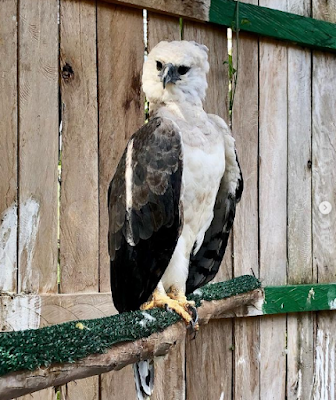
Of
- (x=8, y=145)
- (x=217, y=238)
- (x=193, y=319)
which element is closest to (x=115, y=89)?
(x=8, y=145)

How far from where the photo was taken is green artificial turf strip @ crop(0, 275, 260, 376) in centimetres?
109

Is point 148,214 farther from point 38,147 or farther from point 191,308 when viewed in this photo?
point 38,147

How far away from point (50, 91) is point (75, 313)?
0.85m

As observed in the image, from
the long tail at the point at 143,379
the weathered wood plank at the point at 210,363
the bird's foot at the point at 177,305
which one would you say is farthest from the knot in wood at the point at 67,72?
the weathered wood plank at the point at 210,363

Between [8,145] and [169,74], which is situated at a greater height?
[169,74]

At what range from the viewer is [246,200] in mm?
2629

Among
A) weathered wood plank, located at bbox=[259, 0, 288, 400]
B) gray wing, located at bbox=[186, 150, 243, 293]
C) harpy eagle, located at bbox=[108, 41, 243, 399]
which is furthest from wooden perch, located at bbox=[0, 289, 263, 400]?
weathered wood plank, located at bbox=[259, 0, 288, 400]

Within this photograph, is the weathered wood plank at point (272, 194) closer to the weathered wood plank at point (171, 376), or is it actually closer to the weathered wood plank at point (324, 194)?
the weathered wood plank at point (324, 194)

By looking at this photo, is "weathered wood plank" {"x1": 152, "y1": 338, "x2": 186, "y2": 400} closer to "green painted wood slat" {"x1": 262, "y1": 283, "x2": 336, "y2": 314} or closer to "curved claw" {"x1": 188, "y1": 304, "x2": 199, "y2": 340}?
"green painted wood slat" {"x1": 262, "y1": 283, "x2": 336, "y2": 314}

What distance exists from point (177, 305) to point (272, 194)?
1.00 m

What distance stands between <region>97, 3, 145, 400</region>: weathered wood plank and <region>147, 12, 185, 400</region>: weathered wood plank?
0.20ft

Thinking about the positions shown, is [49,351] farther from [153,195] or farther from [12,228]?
[12,228]

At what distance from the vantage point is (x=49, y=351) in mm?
1151

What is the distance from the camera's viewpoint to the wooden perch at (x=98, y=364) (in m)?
1.07
